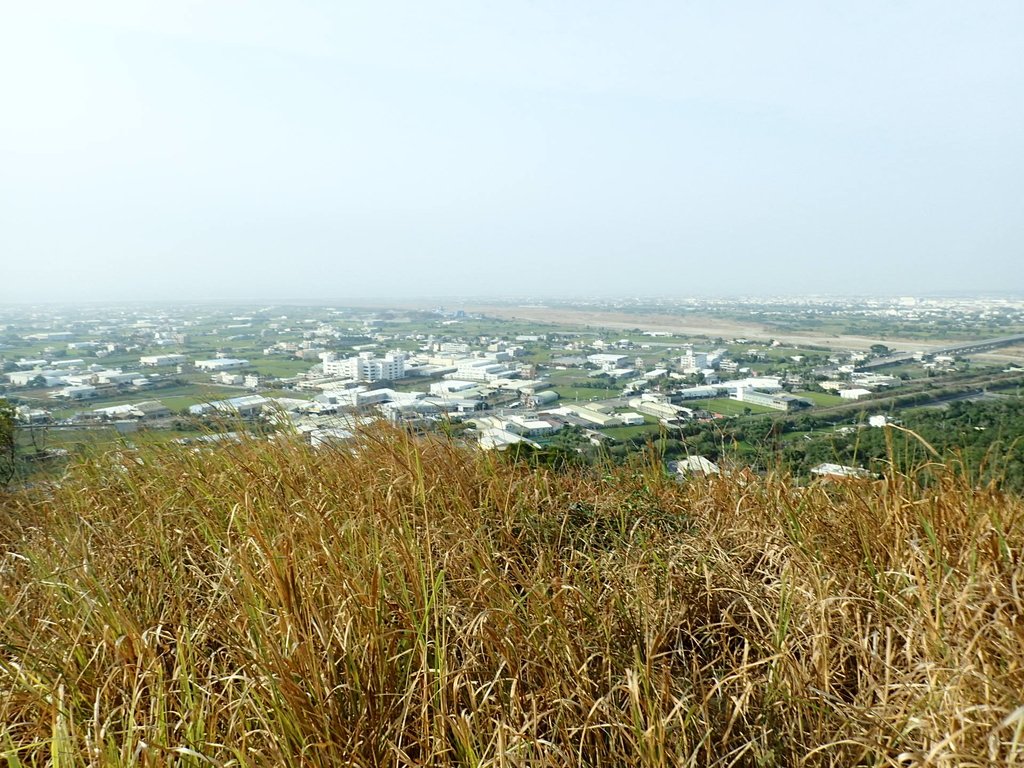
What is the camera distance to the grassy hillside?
58.9 inches

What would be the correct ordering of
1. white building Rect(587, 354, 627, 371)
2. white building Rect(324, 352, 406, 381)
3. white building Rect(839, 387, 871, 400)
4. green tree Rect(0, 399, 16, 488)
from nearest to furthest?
green tree Rect(0, 399, 16, 488), white building Rect(839, 387, 871, 400), white building Rect(324, 352, 406, 381), white building Rect(587, 354, 627, 371)

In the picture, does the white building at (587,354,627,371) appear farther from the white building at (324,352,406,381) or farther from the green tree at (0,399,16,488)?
the green tree at (0,399,16,488)

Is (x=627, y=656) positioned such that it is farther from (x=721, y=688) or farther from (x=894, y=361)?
(x=894, y=361)

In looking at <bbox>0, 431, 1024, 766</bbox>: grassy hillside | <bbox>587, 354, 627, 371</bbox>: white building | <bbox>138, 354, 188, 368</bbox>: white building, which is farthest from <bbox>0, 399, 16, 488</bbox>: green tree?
<bbox>587, 354, 627, 371</bbox>: white building

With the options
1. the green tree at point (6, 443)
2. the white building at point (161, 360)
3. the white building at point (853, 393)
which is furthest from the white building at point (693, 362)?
the green tree at point (6, 443)

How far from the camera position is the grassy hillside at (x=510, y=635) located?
1495mm

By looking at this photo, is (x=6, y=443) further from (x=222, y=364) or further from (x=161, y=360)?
(x=161, y=360)

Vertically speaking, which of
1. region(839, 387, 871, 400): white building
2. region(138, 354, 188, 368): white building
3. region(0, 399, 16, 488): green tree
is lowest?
region(0, 399, 16, 488): green tree

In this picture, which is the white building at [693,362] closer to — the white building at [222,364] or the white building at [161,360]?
the white building at [222,364]

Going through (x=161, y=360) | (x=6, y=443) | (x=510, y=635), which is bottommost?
(x=6, y=443)

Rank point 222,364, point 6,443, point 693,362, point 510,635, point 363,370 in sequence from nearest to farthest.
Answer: point 510,635
point 6,443
point 363,370
point 222,364
point 693,362

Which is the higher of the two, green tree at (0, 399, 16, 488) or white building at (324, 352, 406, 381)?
white building at (324, 352, 406, 381)

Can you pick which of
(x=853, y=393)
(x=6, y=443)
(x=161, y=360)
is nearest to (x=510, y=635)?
(x=6, y=443)

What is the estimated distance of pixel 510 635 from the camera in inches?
75.6
